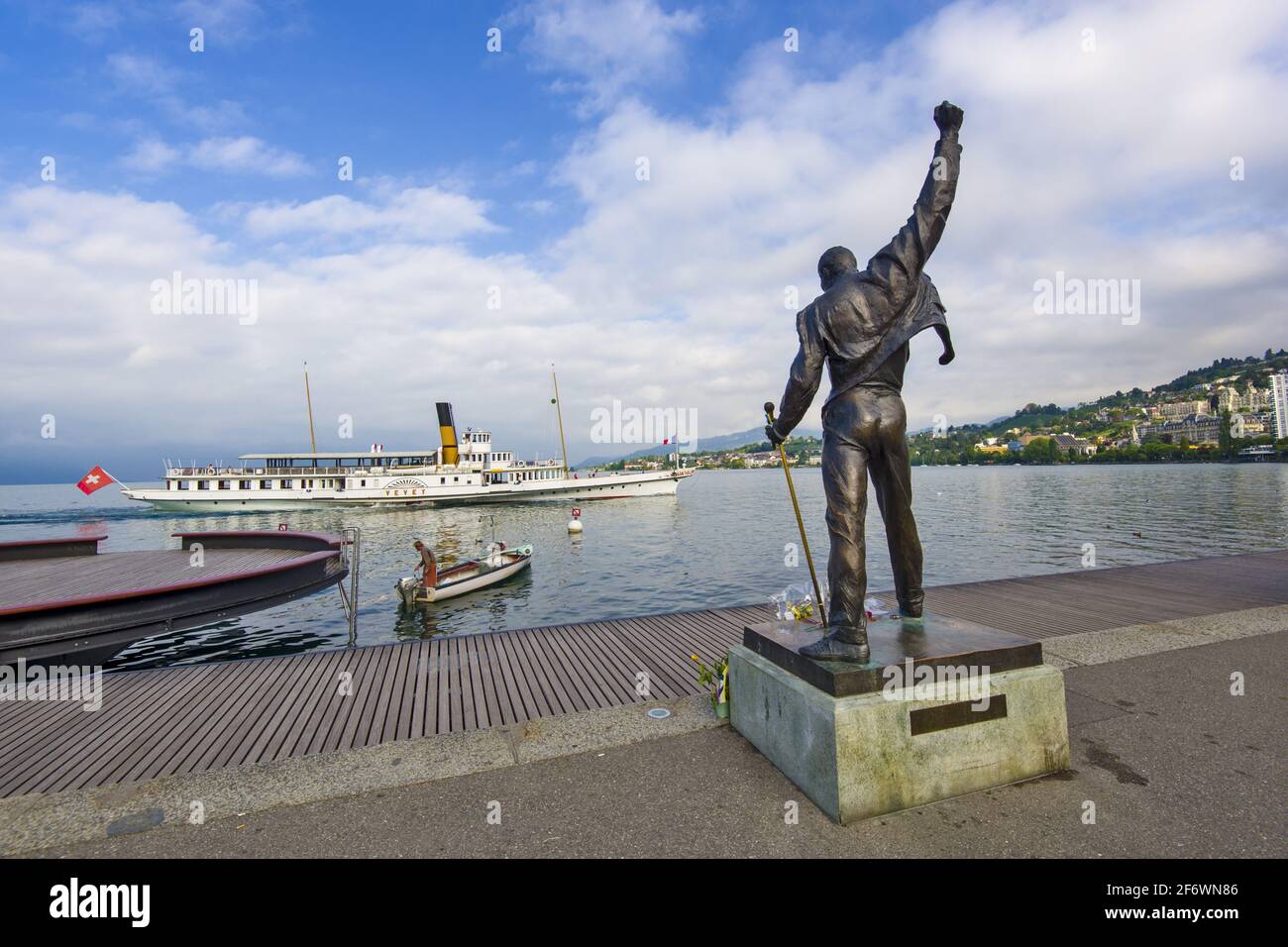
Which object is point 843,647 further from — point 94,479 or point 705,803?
point 94,479

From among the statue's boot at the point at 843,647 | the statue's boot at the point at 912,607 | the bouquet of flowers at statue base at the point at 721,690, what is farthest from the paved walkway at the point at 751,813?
the statue's boot at the point at 912,607

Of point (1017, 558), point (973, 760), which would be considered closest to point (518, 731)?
point (973, 760)

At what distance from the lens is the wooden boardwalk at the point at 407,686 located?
4844mm

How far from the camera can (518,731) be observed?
4.70 m

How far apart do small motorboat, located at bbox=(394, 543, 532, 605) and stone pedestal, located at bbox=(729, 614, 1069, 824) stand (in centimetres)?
1410

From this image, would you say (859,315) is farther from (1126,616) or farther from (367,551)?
(367,551)

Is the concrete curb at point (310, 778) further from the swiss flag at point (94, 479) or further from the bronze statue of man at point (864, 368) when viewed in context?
the swiss flag at point (94, 479)

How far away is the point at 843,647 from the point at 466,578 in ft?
49.5

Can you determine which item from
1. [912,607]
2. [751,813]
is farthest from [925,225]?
[751,813]

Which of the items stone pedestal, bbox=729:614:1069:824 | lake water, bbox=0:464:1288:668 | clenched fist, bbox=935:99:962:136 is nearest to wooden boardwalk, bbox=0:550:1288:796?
stone pedestal, bbox=729:614:1069:824

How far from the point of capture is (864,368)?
4125 millimetres

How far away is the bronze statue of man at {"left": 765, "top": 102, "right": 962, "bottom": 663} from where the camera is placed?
3869 millimetres

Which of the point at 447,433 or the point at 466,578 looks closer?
the point at 466,578
